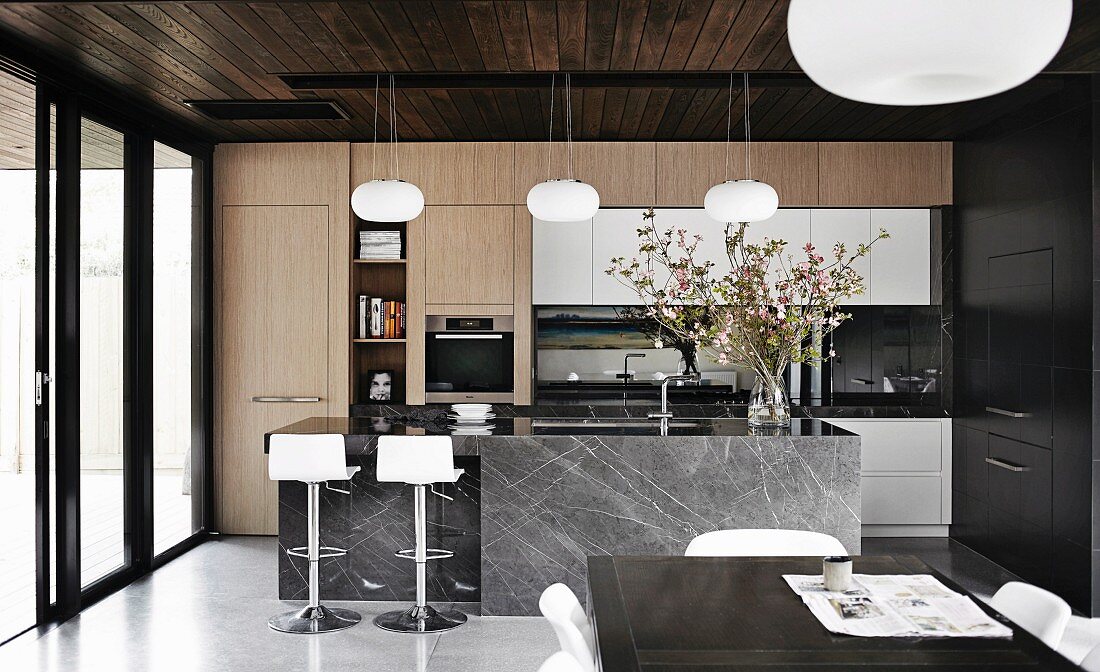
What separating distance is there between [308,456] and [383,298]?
2411 mm

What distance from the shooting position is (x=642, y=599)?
213 centimetres

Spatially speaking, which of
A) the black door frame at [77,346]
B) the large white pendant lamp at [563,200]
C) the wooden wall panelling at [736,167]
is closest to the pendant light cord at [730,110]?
the wooden wall panelling at [736,167]

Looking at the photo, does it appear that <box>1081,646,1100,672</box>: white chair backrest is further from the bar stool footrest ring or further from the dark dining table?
the bar stool footrest ring

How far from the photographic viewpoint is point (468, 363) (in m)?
5.82

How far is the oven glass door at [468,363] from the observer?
19.1 ft

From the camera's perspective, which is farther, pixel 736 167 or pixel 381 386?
pixel 381 386

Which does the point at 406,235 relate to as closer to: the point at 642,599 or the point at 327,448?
the point at 327,448

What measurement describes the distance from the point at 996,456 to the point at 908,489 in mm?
715

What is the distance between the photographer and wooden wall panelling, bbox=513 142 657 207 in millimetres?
5719

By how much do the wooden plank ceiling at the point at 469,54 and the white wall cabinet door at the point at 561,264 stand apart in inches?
26.7

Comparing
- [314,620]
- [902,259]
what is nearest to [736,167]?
[902,259]

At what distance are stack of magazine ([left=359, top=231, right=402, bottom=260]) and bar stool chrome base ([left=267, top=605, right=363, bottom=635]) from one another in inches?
95.7

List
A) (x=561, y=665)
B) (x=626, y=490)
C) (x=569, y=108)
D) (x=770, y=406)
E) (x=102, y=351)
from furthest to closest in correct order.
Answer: (x=569, y=108) < (x=102, y=351) < (x=770, y=406) < (x=626, y=490) < (x=561, y=665)

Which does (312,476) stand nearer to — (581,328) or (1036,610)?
(581,328)
